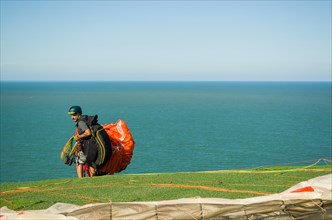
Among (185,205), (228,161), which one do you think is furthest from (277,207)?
(228,161)

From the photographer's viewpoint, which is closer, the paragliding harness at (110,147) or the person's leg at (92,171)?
the paragliding harness at (110,147)

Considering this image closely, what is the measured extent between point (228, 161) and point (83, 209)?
3389 cm

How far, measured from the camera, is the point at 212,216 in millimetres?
6680

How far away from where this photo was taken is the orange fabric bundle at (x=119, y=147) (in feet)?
40.2

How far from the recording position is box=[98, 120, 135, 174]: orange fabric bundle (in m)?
12.3

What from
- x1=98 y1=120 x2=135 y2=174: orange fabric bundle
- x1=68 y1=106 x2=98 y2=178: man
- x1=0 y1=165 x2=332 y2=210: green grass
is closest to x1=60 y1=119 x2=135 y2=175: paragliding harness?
x1=98 y1=120 x2=135 y2=174: orange fabric bundle

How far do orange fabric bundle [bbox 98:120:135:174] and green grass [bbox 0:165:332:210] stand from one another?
1.42 meters

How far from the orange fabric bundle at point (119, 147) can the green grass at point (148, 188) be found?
142cm

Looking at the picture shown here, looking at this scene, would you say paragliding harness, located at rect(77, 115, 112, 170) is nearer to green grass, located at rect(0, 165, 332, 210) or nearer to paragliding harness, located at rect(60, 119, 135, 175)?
paragliding harness, located at rect(60, 119, 135, 175)

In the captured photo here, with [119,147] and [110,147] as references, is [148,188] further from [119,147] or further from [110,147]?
[119,147]

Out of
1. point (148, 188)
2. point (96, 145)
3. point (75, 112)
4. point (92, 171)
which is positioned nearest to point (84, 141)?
point (96, 145)

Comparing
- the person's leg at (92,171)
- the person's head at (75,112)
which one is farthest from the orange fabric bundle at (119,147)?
the person's head at (75,112)

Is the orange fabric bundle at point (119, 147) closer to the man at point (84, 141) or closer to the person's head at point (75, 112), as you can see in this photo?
the man at point (84, 141)

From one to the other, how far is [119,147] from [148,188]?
316cm
